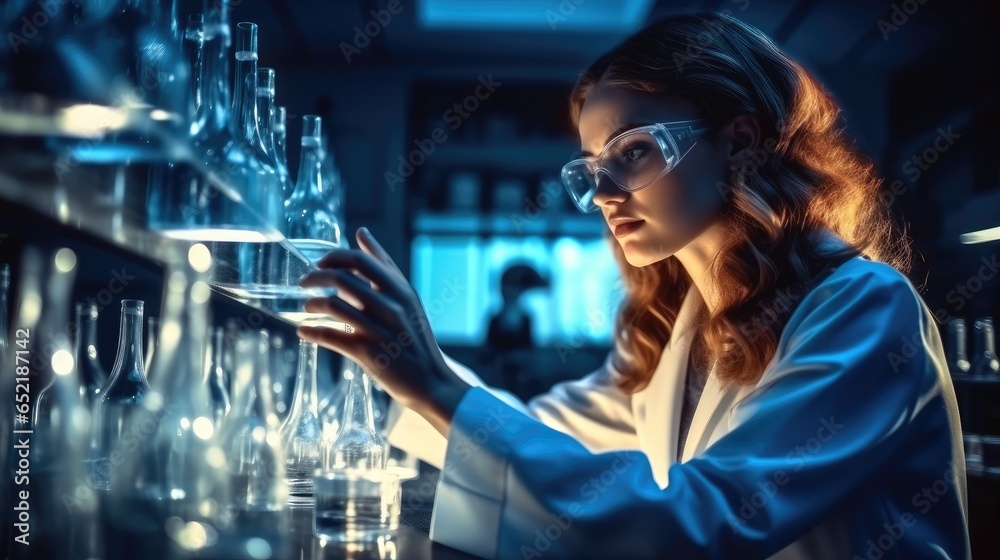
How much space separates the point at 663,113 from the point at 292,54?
3.93 m

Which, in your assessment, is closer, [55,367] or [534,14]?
[55,367]

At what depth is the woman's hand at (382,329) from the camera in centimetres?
89

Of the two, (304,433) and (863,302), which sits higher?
(863,302)

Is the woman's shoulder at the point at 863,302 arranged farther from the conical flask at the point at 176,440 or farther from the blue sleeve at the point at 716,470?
the conical flask at the point at 176,440

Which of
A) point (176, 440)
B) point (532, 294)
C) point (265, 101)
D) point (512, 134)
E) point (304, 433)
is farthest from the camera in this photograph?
point (512, 134)

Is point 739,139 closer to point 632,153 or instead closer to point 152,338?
point 632,153

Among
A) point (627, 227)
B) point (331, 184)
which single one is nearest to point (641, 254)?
point (627, 227)

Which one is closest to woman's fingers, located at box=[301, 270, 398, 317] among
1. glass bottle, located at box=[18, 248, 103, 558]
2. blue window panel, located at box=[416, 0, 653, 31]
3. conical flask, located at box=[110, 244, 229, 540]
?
conical flask, located at box=[110, 244, 229, 540]

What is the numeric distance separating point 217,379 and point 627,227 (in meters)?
0.80

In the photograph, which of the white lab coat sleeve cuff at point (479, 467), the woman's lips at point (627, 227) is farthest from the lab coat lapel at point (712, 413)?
the white lab coat sleeve cuff at point (479, 467)

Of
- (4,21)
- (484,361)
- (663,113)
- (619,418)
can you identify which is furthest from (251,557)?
(484,361)

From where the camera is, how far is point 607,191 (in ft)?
4.54

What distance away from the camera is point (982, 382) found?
332cm

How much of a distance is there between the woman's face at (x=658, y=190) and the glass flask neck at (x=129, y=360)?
761 mm
